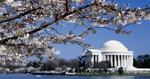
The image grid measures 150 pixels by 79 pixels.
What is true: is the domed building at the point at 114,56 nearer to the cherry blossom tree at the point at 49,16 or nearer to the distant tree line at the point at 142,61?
the distant tree line at the point at 142,61

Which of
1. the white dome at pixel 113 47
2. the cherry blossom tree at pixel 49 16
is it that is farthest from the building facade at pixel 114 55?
the cherry blossom tree at pixel 49 16

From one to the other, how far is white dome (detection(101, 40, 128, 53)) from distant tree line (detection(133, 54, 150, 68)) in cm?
1105

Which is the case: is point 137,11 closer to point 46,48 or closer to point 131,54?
point 46,48

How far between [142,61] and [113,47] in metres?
24.9

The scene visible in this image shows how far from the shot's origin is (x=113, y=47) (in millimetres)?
167500

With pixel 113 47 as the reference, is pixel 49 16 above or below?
below

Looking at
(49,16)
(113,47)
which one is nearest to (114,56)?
(113,47)

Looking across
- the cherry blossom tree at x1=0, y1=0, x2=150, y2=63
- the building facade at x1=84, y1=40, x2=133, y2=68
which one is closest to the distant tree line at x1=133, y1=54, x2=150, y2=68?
the building facade at x1=84, y1=40, x2=133, y2=68

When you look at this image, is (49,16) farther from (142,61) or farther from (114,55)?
(142,61)

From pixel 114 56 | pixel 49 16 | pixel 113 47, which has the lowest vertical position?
pixel 49 16

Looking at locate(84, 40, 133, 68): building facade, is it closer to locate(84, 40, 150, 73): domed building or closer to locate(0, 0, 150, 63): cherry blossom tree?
locate(84, 40, 150, 73): domed building

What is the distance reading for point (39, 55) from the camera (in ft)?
31.6

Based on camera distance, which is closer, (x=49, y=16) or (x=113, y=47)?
(x=49, y=16)

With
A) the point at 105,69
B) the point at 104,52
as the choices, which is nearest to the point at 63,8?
the point at 105,69
